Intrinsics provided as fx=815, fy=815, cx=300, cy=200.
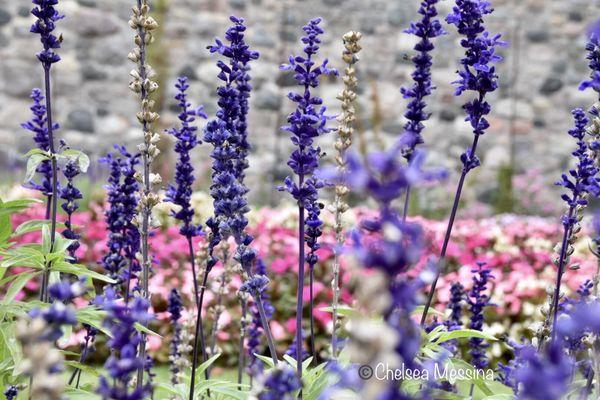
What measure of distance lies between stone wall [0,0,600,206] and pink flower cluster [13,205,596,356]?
3814 millimetres

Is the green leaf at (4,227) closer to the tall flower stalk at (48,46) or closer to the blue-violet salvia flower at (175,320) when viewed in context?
the tall flower stalk at (48,46)

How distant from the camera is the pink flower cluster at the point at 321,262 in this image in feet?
20.2

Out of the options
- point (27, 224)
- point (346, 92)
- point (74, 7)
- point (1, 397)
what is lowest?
point (1, 397)

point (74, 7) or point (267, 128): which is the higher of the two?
point (74, 7)

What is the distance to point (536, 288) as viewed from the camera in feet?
20.4

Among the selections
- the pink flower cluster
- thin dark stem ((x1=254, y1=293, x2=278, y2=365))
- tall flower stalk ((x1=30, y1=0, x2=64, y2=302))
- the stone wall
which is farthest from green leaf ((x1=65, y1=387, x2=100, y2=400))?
the stone wall

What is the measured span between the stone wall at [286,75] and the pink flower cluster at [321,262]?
3.81 metres

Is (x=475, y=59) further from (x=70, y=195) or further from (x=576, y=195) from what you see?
(x=70, y=195)

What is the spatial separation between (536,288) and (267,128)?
6.96 metres

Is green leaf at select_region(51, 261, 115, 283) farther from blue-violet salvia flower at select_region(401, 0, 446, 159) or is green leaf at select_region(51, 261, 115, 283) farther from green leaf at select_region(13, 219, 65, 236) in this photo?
blue-violet salvia flower at select_region(401, 0, 446, 159)

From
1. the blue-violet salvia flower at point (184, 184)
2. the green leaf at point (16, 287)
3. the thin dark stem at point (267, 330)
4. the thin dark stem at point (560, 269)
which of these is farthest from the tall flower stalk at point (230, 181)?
the thin dark stem at point (560, 269)

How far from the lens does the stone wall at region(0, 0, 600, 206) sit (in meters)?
11.6

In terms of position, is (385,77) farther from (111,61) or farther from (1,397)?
(1,397)

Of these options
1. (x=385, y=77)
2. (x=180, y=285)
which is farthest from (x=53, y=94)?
(x=180, y=285)
